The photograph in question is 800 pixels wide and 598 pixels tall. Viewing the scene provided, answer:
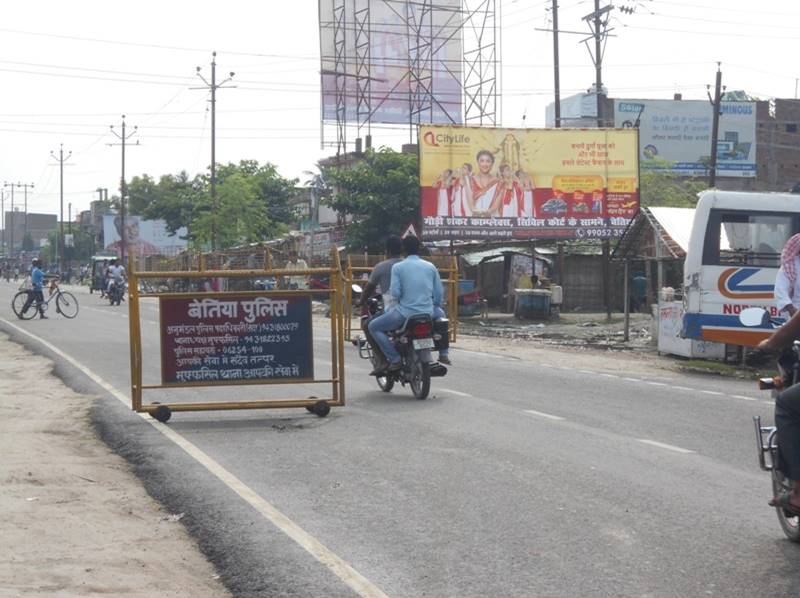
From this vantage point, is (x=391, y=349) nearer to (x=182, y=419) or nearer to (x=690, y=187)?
(x=182, y=419)

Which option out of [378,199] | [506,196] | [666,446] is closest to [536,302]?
[506,196]

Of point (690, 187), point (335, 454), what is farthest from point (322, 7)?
point (335, 454)

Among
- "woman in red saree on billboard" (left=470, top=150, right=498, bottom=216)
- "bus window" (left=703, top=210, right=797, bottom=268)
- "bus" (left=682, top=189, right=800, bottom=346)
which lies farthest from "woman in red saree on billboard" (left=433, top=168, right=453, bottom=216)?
"bus window" (left=703, top=210, right=797, bottom=268)

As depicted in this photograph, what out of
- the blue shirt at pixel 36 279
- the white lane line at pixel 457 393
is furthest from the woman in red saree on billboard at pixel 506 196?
the white lane line at pixel 457 393

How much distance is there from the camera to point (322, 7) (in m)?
50.8

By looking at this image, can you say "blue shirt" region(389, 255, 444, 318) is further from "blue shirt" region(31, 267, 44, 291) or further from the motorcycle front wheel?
"blue shirt" region(31, 267, 44, 291)

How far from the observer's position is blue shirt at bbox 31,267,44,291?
32.3 m

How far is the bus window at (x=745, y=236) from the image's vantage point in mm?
17891

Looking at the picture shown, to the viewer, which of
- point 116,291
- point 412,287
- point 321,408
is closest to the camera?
point 321,408

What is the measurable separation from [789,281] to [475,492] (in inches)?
91.7

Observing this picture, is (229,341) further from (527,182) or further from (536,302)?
(527,182)

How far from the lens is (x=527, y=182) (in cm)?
3794

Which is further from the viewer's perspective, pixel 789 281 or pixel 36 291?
pixel 36 291

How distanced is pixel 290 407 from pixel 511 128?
90.1ft
